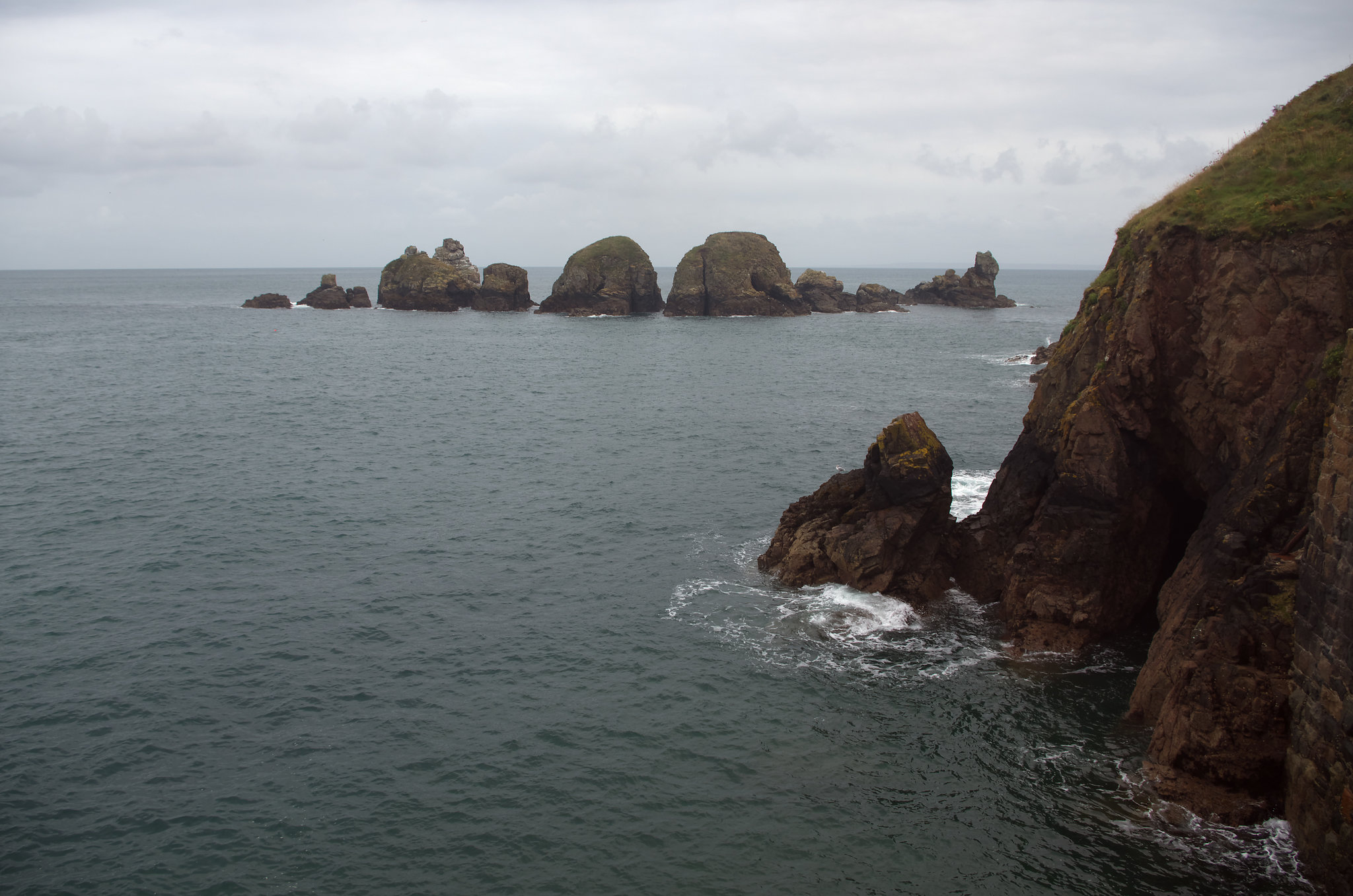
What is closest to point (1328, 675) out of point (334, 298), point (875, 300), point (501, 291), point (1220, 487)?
point (1220, 487)

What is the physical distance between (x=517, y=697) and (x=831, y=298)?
461ft

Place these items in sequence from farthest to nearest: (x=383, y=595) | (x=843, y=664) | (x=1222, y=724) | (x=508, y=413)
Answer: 1. (x=508, y=413)
2. (x=383, y=595)
3. (x=843, y=664)
4. (x=1222, y=724)

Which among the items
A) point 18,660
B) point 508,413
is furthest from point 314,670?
point 508,413

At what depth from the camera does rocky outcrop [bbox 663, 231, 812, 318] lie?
14300 cm

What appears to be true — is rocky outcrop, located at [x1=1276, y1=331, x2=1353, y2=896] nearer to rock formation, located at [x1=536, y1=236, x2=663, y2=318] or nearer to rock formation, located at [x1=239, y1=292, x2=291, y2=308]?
rock formation, located at [x1=536, y1=236, x2=663, y2=318]

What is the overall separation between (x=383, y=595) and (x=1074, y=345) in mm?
25847

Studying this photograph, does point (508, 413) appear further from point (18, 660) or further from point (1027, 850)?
point (1027, 850)

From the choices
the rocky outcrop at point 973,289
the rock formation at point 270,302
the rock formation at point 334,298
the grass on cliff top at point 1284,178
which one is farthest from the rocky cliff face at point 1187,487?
the rock formation at point 270,302

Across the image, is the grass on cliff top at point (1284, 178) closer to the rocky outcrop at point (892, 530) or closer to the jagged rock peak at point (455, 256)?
the rocky outcrop at point (892, 530)

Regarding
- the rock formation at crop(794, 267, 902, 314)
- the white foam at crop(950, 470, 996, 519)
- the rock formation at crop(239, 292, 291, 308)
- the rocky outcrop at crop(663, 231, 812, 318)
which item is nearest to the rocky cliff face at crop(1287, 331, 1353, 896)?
the white foam at crop(950, 470, 996, 519)

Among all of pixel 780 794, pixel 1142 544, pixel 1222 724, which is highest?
pixel 1142 544

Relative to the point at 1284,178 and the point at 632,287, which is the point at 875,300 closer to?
the point at 632,287

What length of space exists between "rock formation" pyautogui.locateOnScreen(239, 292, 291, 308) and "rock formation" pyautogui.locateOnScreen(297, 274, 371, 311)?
3513 mm

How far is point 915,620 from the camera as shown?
94.5ft
